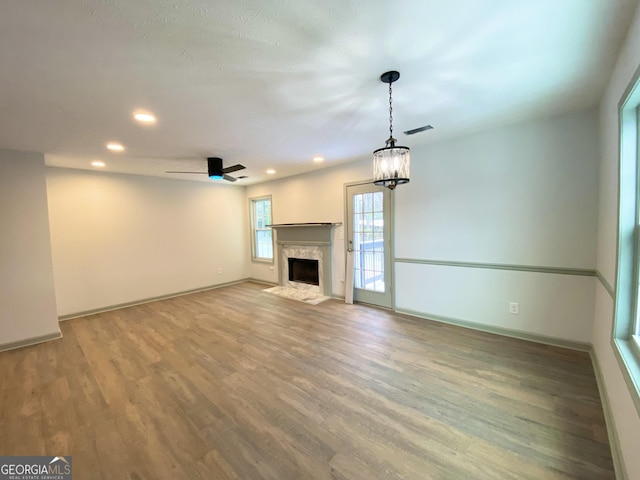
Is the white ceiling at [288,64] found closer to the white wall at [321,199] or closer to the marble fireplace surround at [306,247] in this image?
the white wall at [321,199]

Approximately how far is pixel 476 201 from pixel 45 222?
5.76m

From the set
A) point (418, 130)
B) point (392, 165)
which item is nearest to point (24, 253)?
point (392, 165)

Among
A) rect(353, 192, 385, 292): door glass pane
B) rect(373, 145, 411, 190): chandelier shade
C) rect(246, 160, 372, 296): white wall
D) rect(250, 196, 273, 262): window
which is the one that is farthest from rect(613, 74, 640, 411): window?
rect(250, 196, 273, 262): window

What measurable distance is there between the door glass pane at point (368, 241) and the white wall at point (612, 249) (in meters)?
2.46

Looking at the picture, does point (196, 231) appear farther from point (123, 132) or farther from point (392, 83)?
point (392, 83)

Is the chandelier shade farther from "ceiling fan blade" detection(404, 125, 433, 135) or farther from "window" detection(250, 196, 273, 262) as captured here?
"window" detection(250, 196, 273, 262)

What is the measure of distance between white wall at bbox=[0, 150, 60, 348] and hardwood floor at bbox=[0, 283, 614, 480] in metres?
0.34

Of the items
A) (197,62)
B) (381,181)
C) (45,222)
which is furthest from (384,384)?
(45,222)

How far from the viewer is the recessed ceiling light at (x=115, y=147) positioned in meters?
3.23

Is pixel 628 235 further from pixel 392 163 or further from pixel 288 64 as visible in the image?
pixel 288 64

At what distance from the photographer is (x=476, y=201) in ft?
11.0

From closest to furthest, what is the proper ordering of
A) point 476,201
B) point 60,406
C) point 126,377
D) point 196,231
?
point 60,406 → point 126,377 → point 476,201 → point 196,231

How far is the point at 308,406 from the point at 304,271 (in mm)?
3704

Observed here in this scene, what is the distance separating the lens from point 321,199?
5.18 meters
